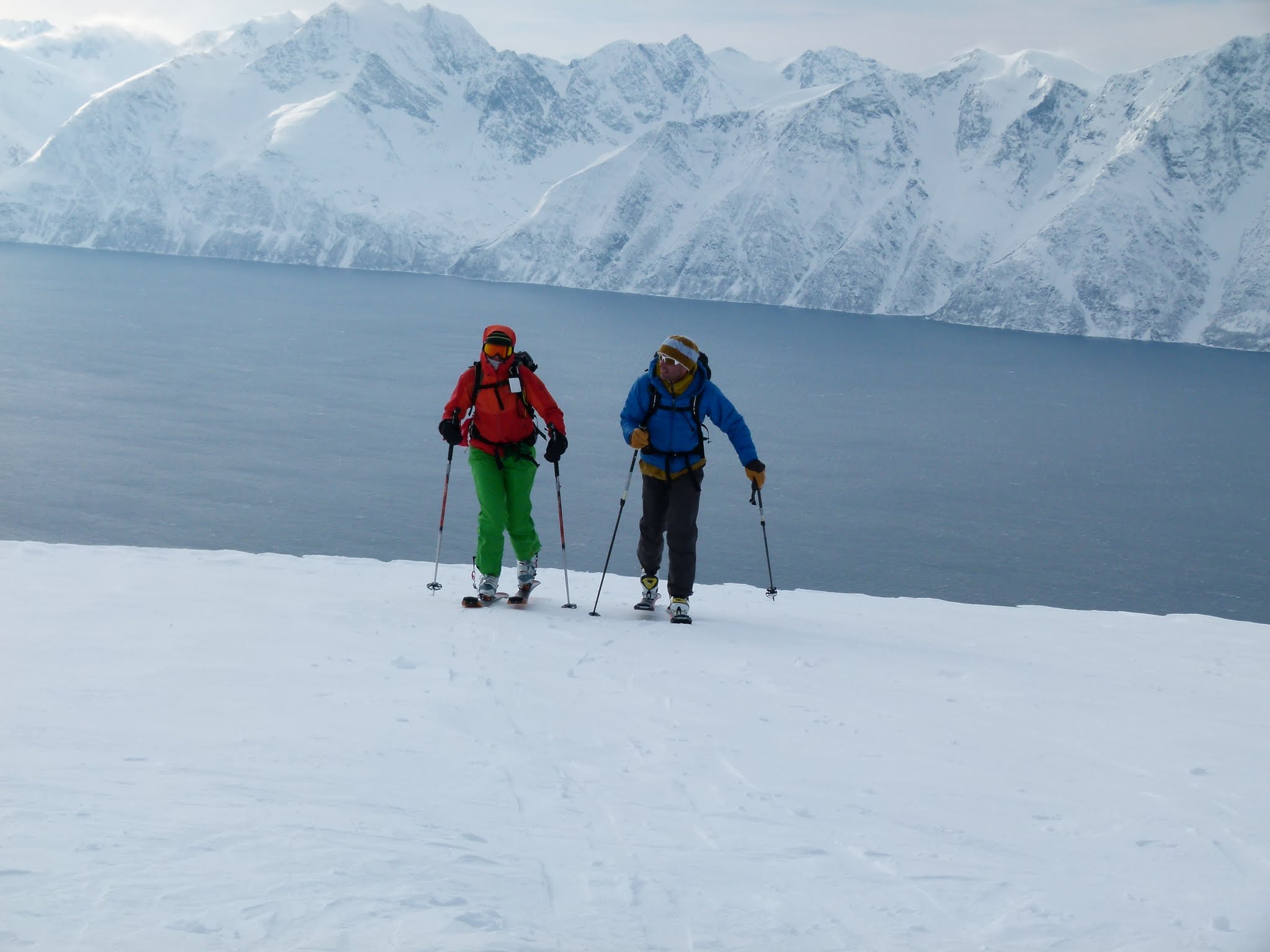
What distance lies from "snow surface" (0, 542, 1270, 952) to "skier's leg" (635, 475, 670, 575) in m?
1.33

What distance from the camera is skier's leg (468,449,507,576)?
428 inches

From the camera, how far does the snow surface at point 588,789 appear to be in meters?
4.41

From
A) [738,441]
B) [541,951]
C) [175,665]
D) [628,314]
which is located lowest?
[541,951]

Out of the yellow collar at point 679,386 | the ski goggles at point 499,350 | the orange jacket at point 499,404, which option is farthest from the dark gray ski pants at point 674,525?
the ski goggles at point 499,350

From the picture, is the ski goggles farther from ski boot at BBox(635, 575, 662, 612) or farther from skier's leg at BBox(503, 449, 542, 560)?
ski boot at BBox(635, 575, 662, 612)

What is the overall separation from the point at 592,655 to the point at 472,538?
25736 millimetres

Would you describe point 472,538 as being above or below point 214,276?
below

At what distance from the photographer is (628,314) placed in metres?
170

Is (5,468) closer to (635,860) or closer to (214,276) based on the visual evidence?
(635,860)

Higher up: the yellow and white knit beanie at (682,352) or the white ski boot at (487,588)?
the yellow and white knit beanie at (682,352)

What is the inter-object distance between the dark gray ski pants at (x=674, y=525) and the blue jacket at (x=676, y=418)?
193mm

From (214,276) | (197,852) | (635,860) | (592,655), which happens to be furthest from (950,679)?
(214,276)

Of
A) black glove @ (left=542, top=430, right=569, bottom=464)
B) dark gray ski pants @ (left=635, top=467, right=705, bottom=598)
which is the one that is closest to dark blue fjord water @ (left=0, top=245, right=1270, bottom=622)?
dark gray ski pants @ (left=635, top=467, right=705, bottom=598)

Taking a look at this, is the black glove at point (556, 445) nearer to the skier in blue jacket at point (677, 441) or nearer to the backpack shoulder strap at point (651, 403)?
the skier in blue jacket at point (677, 441)
